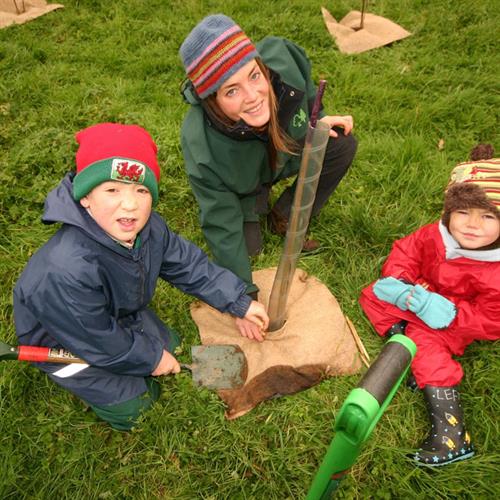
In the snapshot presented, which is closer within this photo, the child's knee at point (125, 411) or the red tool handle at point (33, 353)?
the red tool handle at point (33, 353)

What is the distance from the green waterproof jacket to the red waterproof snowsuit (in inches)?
32.0

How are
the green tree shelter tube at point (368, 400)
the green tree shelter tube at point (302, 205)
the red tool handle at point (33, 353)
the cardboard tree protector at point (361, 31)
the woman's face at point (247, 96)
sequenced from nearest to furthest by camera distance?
the green tree shelter tube at point (368, 400)
the green tree shelter tube at point (302, 205)
the red tool handle at point (33, 353)
the woman's face at point (247, 96)
the cardboard tree protector at point (361, 31)

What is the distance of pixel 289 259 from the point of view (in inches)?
84.1

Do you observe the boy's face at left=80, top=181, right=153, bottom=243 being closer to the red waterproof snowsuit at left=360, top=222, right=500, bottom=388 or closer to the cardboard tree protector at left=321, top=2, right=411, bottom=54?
the red waterproof snowsuit at left=360, top=222, right=500, bottom=388

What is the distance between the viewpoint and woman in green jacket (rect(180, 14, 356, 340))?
6.38ft

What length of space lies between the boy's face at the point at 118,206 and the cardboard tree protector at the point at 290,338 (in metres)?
0.65

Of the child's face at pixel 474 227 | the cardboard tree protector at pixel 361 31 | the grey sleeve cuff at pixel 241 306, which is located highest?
the cardboard tree protector at pixel 361 31

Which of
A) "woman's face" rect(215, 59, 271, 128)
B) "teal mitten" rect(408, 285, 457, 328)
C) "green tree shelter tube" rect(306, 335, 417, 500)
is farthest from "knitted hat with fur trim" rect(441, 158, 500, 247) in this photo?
"green tree shelter tube" rect(306, 335, 417, 500)

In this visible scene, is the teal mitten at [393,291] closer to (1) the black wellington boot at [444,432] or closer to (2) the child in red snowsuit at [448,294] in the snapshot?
(2) the child in red snowsuit at [448,294]

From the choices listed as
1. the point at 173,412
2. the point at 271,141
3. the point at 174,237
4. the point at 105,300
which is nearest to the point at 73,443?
the point at 173,412

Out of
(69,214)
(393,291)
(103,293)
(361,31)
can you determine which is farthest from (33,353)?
(361,31)

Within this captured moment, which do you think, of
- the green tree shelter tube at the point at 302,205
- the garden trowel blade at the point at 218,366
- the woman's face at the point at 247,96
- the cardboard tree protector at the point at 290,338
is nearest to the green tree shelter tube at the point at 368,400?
the green tree shelter tube at the point at 302,205

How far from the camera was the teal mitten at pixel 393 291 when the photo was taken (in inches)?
94.8

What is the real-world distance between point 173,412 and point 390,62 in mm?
3573
